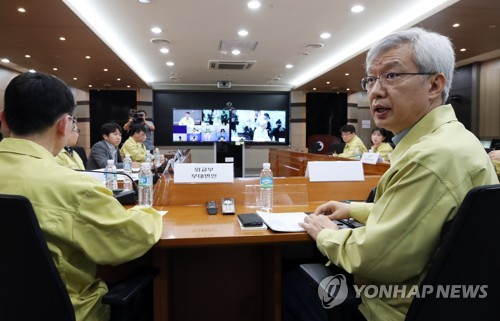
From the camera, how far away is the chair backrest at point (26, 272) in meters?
0.79

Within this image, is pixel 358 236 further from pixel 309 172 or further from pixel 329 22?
pixel 329 22

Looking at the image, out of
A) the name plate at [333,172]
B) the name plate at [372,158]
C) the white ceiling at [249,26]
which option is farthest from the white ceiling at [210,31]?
the name plate at [333,172]

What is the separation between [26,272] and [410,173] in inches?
38.8

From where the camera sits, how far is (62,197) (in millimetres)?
920

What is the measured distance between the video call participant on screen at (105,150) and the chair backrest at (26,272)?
3350mm

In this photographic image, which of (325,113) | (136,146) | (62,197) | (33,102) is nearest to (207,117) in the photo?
(325,113)

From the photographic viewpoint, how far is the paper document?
1.31 meters

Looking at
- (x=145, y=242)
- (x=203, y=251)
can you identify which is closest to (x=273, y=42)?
(x=203, y=251)

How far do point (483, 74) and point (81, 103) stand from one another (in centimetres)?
1115

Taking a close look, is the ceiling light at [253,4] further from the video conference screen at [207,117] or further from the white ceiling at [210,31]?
the video conference screen at [207,117]

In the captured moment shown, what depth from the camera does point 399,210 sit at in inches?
32.9

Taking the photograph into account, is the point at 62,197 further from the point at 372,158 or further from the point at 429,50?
the point at 372,158

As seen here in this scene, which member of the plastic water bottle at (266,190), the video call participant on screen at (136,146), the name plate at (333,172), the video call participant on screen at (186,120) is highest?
the video call participant on screen at (186,120)
